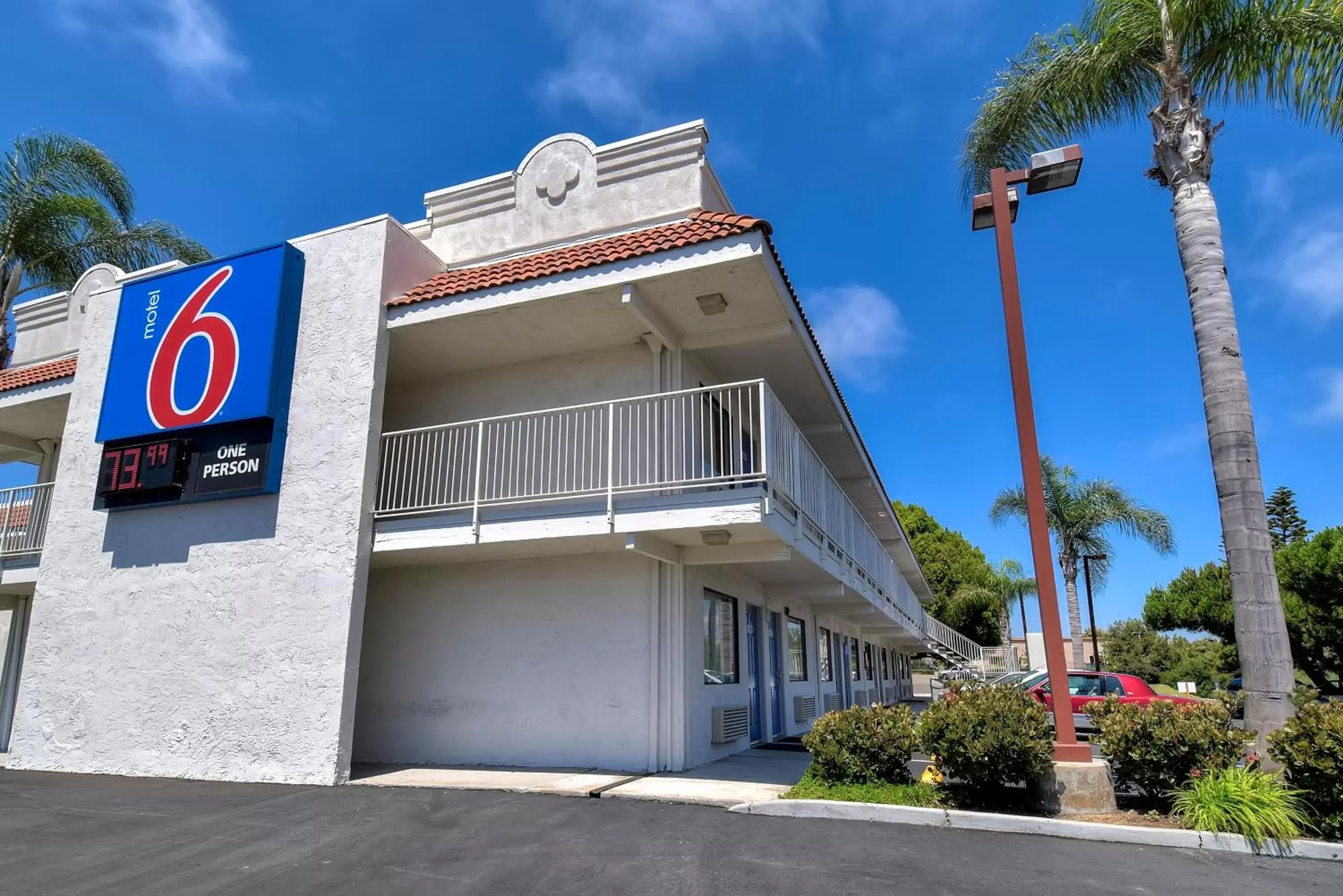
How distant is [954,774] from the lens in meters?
7.35

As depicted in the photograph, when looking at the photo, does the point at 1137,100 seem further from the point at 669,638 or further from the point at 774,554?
the point at 669,638

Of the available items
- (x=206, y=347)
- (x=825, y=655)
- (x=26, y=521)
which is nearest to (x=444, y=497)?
(x=206, y=347)

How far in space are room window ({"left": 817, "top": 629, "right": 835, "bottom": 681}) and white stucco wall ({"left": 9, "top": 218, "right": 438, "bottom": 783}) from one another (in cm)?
1073

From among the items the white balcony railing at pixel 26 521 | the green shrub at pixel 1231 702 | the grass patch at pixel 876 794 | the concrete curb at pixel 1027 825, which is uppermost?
the white balcony railing at pixel 26 521

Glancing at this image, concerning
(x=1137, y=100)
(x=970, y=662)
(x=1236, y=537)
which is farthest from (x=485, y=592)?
(x=970, y=662)

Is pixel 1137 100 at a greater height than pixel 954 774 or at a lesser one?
greater

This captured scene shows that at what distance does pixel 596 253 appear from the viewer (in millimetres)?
9852

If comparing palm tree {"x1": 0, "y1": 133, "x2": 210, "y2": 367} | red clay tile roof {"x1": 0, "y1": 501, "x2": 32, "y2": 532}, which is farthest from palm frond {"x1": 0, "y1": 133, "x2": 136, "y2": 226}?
red clay tile roof {"x1": 0, "y1": 501, "x2": 32, "y2": 532}

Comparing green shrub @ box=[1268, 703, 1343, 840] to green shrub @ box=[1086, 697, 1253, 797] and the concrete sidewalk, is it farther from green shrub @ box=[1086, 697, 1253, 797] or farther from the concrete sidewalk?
the concrete sidewalk

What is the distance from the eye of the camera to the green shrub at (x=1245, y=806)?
6.12m

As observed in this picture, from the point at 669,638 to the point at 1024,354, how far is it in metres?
5.30

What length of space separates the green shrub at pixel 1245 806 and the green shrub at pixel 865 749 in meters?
2.27

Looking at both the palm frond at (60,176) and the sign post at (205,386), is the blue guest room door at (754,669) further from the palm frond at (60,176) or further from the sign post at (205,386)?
the palm frond at (60,176)

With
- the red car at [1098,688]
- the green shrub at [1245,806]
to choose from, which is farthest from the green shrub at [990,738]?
the red car at [1098,688]
